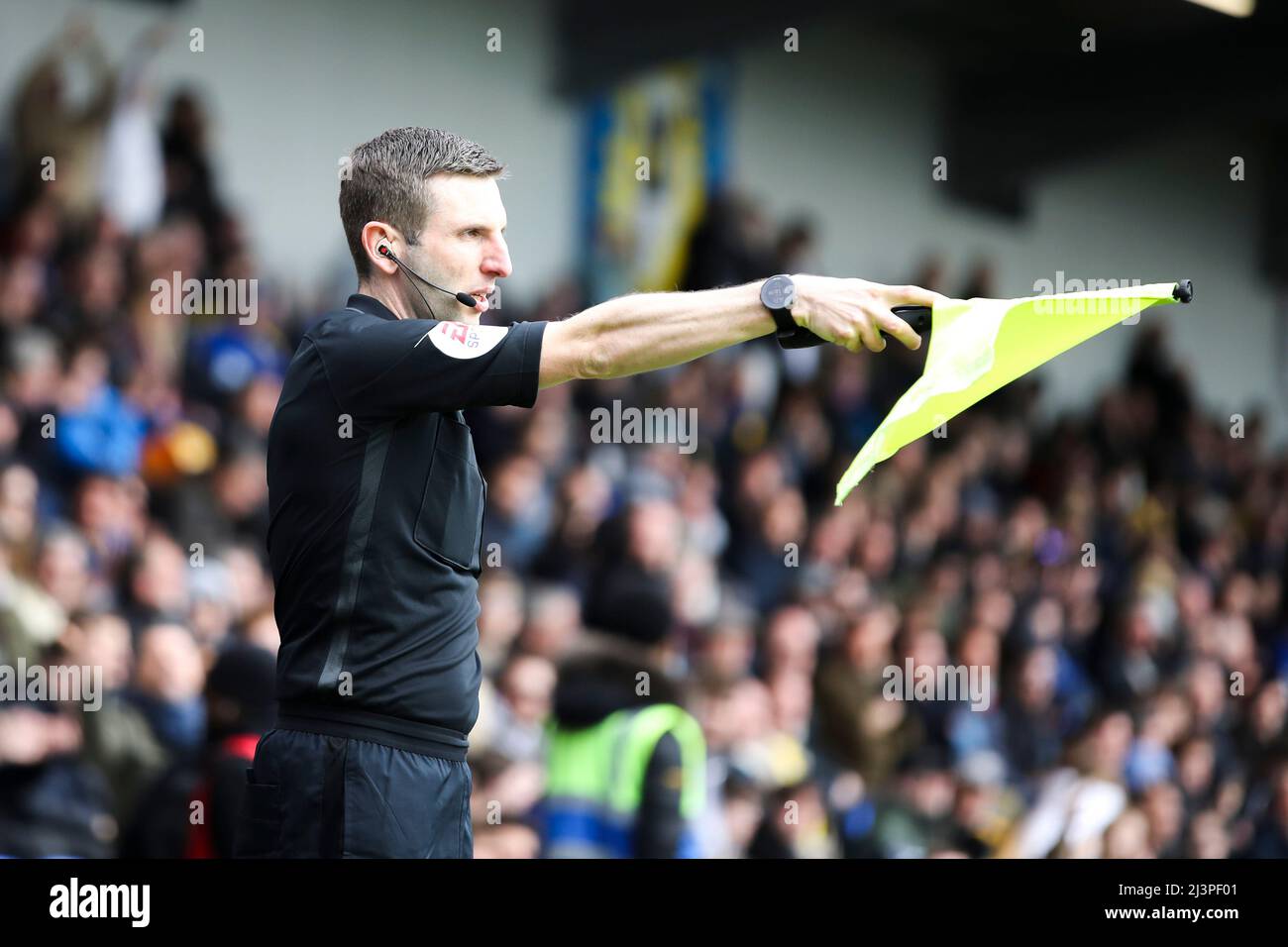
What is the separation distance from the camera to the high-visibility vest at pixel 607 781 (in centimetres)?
600

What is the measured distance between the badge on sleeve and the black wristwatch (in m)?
0.47

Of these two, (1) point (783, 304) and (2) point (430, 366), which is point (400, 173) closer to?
(2) point (430, 366)

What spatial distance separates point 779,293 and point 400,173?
0.84 m

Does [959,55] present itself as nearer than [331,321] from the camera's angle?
No

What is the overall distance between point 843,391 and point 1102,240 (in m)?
4.15

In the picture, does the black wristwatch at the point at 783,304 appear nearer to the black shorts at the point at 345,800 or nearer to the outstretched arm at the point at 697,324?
the outstretched arm at the point at 697,324

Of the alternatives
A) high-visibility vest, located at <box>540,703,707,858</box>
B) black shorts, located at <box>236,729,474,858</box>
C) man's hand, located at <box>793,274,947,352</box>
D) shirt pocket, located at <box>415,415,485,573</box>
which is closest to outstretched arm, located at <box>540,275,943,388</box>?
man's hand, located at <box>793,274,947,352</box>

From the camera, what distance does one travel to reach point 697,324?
300 centimetres

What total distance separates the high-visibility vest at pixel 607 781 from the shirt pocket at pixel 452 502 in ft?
9.17

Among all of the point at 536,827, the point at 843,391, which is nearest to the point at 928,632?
the point at 843,391

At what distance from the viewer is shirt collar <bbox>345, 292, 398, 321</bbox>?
3.30 m

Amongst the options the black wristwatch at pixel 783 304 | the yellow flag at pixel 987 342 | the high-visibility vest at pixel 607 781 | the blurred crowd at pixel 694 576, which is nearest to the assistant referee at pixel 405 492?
the black wristwatch at pixel 783 304
